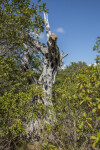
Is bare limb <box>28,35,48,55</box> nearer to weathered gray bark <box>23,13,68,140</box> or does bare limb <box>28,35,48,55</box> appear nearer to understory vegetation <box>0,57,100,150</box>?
weathered gray bark <box>23,13,68,140</box>

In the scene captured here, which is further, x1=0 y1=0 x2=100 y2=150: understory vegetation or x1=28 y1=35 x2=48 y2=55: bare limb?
x1=28 y1=35 x2=48 y2=55: bare limb

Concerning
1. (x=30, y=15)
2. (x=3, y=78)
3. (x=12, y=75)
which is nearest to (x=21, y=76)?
(x=12, y=75)

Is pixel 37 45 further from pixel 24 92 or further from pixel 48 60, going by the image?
pixel 24 92

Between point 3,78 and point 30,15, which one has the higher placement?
point 30,15

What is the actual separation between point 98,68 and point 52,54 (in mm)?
5984

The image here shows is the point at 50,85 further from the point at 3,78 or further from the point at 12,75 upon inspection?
the point at 3,78

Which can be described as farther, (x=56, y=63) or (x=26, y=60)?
(x=56, y=63)

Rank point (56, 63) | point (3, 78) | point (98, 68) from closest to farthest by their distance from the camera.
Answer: point (98, 68) → point (3, 78) → point (56, 63)

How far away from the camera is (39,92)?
5.59 metres

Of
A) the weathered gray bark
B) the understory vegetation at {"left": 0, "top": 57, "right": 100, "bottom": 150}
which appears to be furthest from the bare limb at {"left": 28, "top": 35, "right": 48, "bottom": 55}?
the understory vegetation at {"left": 0, "top": 57, "right": 100, "bottom": 150}

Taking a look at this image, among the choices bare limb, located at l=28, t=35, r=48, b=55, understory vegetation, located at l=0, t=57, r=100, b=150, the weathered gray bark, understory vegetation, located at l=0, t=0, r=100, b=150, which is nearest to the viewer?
understory vegetation, located at l=0, t=57, r=100, b=150

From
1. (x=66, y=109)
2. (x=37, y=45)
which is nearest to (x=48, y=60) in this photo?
(x=37, y=45)

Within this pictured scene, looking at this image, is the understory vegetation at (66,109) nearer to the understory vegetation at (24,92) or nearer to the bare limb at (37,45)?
the understory vegetation at (24,92)

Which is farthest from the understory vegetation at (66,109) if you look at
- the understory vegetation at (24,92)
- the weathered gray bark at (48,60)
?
the weathered gray bark at (48,60)
